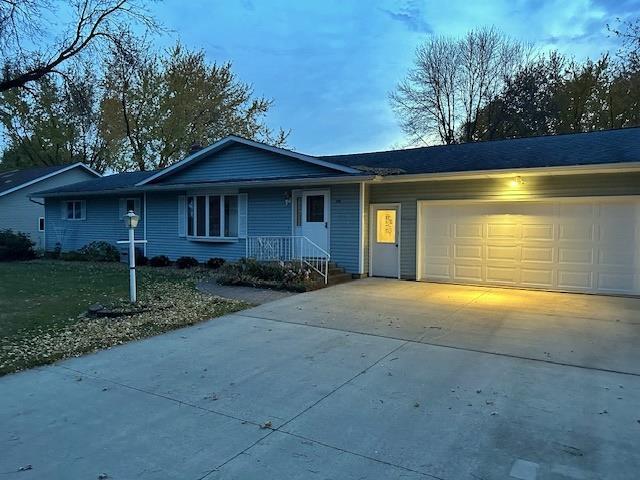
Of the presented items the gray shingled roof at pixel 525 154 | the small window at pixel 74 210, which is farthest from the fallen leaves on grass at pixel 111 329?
the small window at pixel 74 210

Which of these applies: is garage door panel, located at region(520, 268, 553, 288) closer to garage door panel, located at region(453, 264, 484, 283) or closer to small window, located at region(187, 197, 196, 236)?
garage door panel, located at region(453, 264, 484, 283)

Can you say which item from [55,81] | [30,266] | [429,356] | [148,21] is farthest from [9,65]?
[429,356]

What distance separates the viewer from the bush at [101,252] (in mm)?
16484

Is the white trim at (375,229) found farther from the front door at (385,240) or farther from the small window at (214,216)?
the small window at (214,216)

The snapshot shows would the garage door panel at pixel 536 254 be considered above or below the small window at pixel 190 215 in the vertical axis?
below

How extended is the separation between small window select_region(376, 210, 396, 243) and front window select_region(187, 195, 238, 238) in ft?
15.0

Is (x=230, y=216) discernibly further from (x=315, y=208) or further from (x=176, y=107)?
(x=176, y=107)

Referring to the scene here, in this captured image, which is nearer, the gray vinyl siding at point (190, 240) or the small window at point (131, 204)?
the gray vinyl siding at point (190, 240)

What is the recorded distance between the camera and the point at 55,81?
51.0ft

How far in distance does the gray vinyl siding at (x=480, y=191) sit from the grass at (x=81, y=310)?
16.5 ft

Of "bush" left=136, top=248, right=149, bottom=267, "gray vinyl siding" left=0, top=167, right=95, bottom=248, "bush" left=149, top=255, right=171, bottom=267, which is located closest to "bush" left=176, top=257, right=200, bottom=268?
"bush" left=149, top=255, right=171, bottom=267

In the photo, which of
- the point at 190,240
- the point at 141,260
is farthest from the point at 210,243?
the point at 141,260

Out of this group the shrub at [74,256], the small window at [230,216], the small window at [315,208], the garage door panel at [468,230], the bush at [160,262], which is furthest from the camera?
the shrub at [74,256]

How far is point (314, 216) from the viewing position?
39.9ft
